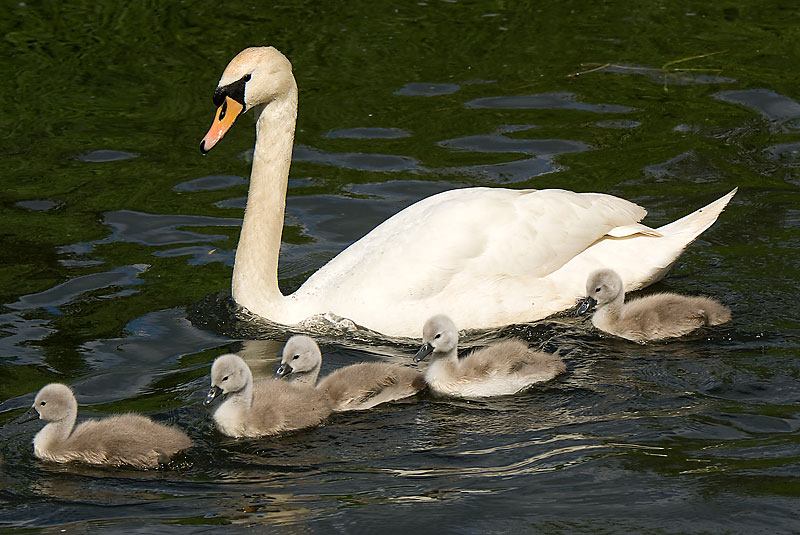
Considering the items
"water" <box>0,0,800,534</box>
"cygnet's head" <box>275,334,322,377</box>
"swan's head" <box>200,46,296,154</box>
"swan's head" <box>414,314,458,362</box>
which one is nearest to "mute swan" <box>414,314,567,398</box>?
"swan's head" <box>414,314,458,362</box>

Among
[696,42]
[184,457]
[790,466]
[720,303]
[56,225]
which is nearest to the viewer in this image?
[790,466]

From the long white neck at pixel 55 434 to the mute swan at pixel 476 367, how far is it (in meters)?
1.89

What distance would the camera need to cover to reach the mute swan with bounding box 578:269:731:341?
25.0 feet

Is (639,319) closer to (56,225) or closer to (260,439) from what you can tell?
(260,439)

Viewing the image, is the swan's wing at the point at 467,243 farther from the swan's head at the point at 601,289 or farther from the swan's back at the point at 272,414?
the swan's back at the point at 272,414

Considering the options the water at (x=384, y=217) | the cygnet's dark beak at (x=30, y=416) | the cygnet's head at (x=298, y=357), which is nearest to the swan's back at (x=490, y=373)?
the water at (x=384, y=217)

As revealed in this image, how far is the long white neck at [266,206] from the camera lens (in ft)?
27.3

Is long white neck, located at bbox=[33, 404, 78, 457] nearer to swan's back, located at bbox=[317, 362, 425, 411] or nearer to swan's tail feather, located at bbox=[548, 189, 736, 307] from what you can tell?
swan's back, located at bbox=[317, 362, 425, 411]

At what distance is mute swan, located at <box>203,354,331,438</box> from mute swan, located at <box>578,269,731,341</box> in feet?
6.69

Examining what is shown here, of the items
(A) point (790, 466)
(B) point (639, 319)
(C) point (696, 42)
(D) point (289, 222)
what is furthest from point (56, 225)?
(C) point (696, 42)

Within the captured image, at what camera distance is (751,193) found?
10391 mm

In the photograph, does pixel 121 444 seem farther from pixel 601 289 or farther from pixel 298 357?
pixel 601 289

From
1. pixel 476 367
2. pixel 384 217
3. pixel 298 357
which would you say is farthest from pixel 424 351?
pixel 384 217

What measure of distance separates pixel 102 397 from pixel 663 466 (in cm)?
318
